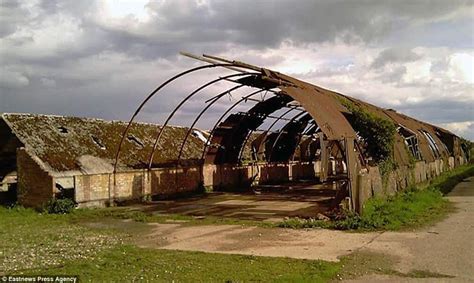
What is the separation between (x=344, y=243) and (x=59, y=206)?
35.6 ft

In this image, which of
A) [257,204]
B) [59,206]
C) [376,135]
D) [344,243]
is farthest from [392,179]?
[59,206]

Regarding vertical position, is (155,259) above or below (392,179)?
below

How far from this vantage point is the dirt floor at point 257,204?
54.9 ft

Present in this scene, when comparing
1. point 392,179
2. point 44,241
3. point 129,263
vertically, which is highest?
point 392,179

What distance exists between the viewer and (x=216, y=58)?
51.8ft

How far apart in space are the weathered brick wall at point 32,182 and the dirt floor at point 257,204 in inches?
147

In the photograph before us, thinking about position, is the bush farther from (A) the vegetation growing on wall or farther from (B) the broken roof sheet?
(A) the vegetation growing on wall

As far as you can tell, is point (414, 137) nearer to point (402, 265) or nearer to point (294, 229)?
point (294, 229)

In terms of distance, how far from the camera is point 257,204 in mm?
19641

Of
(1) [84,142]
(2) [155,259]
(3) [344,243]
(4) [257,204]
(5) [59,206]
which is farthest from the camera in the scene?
(1) [84,142]

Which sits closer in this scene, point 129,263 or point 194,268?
point 194,268

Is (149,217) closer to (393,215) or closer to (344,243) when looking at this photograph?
(344,243)

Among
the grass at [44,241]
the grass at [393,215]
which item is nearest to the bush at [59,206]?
the grass at [44,241]

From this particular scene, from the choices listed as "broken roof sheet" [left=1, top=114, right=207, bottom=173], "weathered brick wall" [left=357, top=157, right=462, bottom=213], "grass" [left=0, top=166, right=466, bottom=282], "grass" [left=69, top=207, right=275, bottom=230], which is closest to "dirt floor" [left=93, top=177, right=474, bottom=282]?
"grass" [left=0, top=166, right=466, bottom=282]
